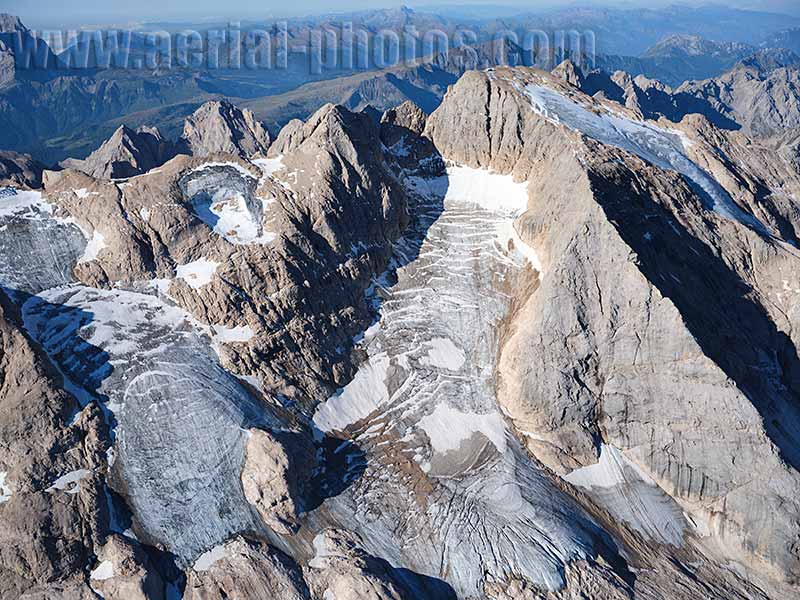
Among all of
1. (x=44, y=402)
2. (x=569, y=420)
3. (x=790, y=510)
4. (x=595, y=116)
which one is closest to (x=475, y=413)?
(x=569, y=420)

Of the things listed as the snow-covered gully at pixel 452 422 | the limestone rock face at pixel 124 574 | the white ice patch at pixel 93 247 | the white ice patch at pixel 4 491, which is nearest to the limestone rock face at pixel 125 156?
the white ice patch at pixel 93 247

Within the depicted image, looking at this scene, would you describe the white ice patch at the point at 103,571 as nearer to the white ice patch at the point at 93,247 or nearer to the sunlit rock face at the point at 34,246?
the sunlit rock face at the point at 34,246

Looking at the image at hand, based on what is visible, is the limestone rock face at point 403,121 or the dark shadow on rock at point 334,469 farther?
the limestone rock face at point 403,121

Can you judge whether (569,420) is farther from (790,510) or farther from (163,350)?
(163,350)

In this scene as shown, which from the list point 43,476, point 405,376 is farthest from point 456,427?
point 43,476

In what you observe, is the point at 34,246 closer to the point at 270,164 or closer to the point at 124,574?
the point at 270,164

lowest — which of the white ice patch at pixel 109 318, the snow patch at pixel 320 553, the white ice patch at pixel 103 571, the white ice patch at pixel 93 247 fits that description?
the snow patch at pixel 320 553

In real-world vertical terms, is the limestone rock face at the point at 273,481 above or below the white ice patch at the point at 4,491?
below
